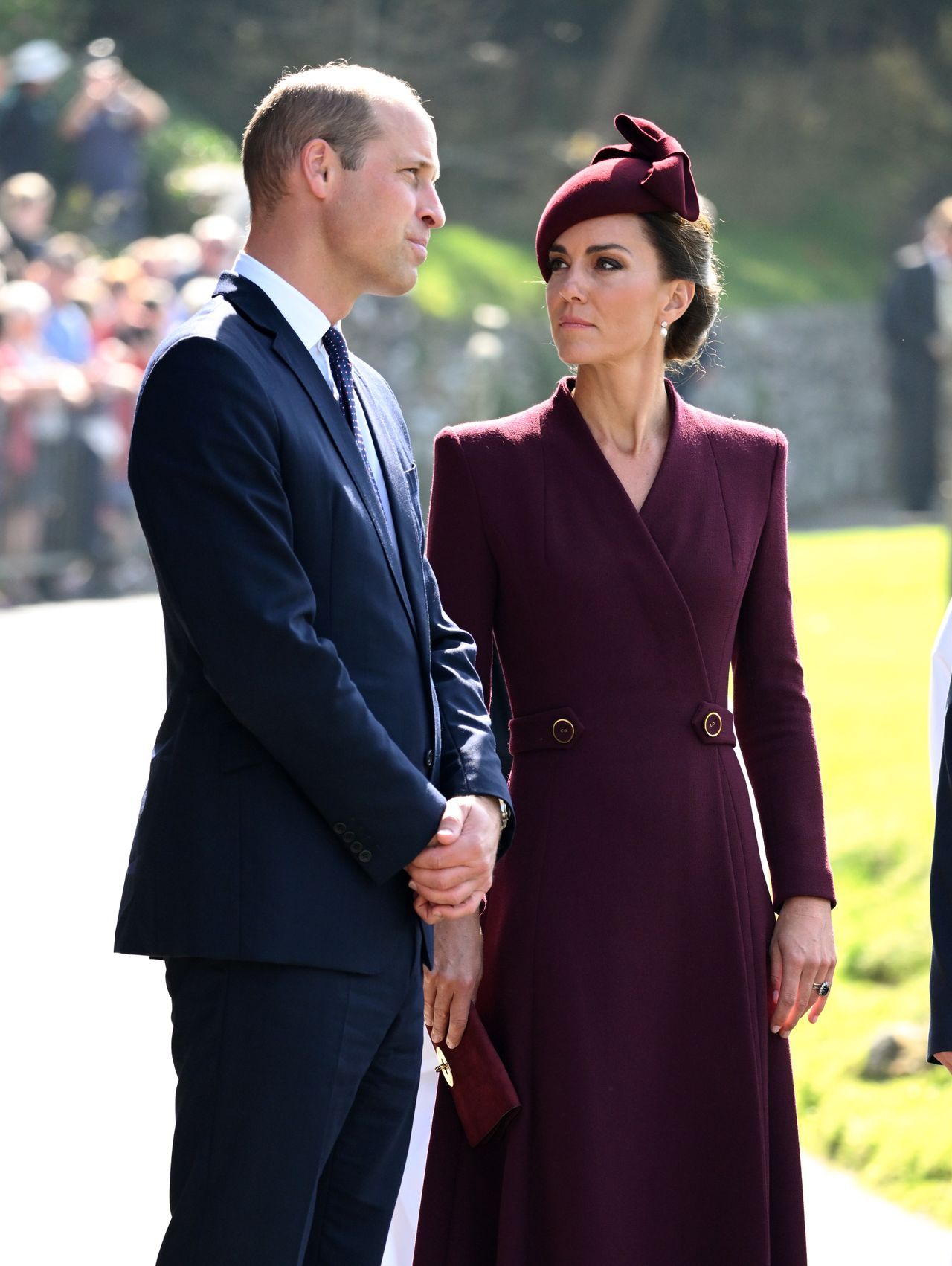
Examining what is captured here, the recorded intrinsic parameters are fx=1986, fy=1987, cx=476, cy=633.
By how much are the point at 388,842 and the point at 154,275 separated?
1236 centimetres

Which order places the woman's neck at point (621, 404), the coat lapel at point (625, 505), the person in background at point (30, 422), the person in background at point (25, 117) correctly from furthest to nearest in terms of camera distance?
1. the person in background at point (25, 117)
2. the person in background at point (30, 422)
3. the woman's neck at point (621, 404)
4. the coat lapel at point (625, 505)

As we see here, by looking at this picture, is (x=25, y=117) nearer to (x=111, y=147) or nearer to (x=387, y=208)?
(x=111, y=147)

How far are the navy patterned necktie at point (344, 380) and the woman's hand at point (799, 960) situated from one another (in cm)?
101

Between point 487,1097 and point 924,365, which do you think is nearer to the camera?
point 487,1097

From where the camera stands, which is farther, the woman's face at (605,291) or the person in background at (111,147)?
the person in background at (111,147)

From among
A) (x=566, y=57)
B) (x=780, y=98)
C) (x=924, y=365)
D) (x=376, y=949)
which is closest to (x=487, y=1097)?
(x=376, y=949)

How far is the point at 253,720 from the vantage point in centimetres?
256

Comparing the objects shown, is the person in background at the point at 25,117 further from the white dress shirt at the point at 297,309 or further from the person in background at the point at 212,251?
the white dress shirt at the point at 297,309

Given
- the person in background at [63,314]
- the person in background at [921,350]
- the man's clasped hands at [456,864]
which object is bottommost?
the man's clasped hands at [456,864]

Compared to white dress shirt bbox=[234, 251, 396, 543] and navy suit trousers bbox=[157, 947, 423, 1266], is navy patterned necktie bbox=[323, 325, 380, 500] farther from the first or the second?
navy suit trousers bbox=[157, 947, 423, 1266]

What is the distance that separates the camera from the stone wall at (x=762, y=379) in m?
19.2

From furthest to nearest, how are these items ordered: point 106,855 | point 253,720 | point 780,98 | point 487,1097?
point 780,98
point 106,855
point 487,1097
point 253,720

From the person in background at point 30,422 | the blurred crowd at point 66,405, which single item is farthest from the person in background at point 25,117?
the person in background at point 30,422

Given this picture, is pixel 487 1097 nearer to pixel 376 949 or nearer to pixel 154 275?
pixel 376 949
